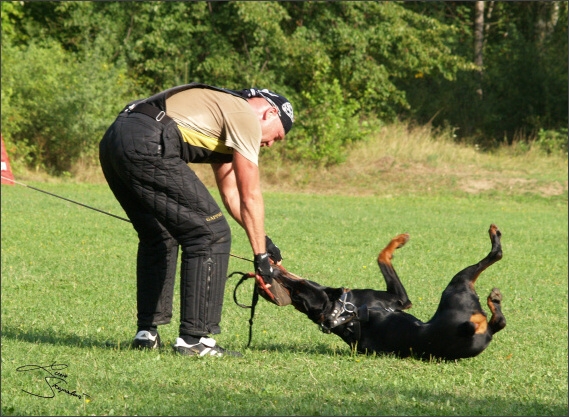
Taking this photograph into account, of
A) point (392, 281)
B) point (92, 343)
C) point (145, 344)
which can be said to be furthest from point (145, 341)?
point (392, 281)

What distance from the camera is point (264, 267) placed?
16.4 ft

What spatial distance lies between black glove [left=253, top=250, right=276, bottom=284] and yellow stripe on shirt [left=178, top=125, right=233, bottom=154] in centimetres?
69

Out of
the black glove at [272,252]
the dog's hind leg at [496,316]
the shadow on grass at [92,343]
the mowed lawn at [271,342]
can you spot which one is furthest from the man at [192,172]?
the dog's hind leg at [496,316]

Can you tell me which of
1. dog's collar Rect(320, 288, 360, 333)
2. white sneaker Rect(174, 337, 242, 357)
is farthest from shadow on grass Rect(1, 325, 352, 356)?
white sneaker Rect(174, 337, 242, 357)

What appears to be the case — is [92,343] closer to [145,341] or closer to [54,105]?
[145,341]

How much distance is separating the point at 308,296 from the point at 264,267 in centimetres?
53

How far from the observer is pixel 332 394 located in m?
4.20

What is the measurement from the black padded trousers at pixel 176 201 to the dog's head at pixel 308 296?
563mm

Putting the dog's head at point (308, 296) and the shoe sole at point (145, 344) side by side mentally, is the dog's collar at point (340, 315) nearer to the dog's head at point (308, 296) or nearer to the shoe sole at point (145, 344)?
the dog's head at point (308, 296)

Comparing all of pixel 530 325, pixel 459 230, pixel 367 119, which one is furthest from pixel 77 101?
pixel 530 325

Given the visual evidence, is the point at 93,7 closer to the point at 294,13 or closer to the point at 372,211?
the point at 294,13

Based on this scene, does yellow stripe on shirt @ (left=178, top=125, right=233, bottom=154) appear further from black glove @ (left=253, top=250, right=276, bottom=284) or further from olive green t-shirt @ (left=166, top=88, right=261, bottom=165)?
black glove @ (left=253, top=250, right=276, bottom=284)

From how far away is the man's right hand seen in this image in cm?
497

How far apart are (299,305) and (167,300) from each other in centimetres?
86
